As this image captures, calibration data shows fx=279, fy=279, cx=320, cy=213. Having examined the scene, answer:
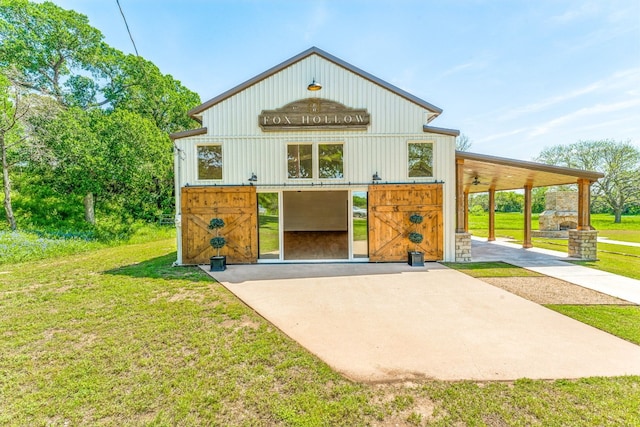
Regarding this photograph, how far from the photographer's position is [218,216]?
799 centimetres

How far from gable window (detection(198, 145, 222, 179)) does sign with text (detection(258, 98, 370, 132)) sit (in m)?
1.54

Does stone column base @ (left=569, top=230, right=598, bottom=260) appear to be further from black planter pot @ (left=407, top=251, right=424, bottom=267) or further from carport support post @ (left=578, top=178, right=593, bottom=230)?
black planter pot @ (left=407, top=251, right=424, bottom=267)

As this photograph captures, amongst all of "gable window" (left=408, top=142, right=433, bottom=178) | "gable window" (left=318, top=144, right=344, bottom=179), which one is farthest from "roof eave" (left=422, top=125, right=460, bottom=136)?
"gable window" (left=318, top=144, right=344, bottom=179)

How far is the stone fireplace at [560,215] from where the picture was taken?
50.9 ft

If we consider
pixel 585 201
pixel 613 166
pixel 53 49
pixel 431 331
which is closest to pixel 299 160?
pixel 431 331

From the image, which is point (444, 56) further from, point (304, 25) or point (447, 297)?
point (447, 297)

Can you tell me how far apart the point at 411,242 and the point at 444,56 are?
6.75 metres

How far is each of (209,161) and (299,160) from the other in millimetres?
2621

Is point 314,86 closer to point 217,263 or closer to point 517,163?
point 217,263

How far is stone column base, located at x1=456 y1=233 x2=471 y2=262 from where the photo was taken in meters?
8.09

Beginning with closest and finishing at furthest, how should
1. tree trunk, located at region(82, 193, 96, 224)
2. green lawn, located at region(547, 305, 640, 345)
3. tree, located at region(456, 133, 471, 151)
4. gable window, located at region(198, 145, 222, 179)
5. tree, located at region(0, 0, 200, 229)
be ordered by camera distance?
green lawn, located at region(547, 305, 640, 345)
gable window, located at region(198, 145, 222, 179)
tree, located at region(0, 0, 200, 229)
tree trunk, located at region(82, 193, 96, 224)
tree, located at region(456, 133, 471, 151)

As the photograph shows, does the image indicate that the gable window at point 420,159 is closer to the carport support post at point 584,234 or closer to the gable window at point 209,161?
the carport support post at point 584,234

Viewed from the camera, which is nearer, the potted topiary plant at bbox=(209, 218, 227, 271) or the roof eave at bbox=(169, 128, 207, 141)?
the potted topiary plant at bbox=(209, 218, 227, 271)

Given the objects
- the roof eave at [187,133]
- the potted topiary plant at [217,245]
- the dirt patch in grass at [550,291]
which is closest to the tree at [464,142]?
the dirt patch in grass at [550,291]
